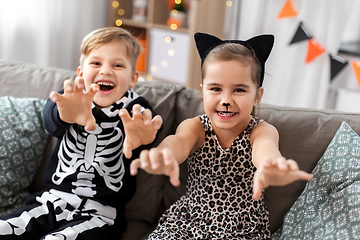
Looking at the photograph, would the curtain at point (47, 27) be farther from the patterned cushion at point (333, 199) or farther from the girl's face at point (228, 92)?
the patterned cushion at point (333, 199)

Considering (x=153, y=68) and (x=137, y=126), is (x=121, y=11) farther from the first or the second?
(x=137, y=126)

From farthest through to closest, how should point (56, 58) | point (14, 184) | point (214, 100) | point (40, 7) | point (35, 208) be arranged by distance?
point (56, 58) < point (40, 7) < point (14, 184) < point (35, 208) < point (214, 100)

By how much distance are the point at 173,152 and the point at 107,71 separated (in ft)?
1.38

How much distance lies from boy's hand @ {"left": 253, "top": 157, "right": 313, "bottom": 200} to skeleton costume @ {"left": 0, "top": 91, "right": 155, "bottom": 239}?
58 centimetres

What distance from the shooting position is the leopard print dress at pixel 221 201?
3.80ft

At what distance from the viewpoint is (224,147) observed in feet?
3.93

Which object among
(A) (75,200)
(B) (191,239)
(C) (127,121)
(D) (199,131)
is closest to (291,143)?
(D) (199,131)

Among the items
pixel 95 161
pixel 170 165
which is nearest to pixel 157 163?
pixel 170 165

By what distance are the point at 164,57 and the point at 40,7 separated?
3.66 ft

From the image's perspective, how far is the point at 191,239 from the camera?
45.5 inches

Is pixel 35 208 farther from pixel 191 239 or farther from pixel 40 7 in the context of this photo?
pixel 40 7

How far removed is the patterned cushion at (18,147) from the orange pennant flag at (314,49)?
209 cm

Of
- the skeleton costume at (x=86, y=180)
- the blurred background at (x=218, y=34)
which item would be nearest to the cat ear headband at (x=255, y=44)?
the skeleton costume at (x=86, y=180)

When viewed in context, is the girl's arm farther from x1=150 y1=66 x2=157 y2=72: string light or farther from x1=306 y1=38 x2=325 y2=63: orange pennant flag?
x1=150 y1=66 x2=157 y2=72: string light
